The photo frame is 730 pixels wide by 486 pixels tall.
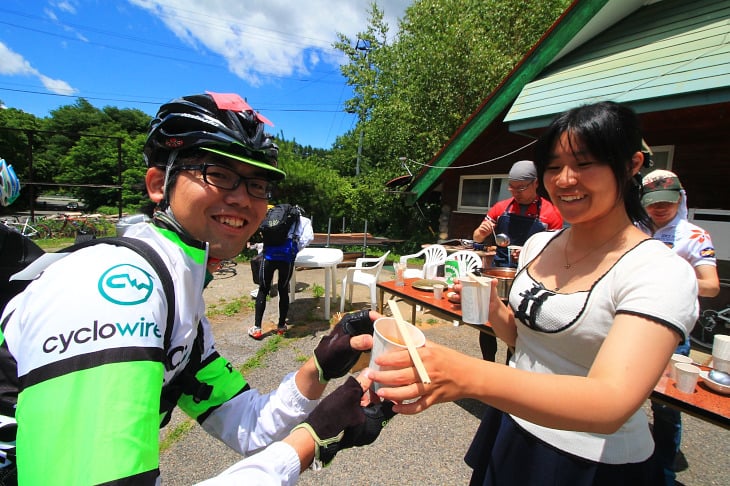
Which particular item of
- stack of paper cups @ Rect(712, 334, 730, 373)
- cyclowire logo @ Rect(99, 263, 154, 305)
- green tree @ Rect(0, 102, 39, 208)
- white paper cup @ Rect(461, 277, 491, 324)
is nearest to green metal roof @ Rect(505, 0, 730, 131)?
stack of paper cups @ Rect(712, 334, 730, 373)

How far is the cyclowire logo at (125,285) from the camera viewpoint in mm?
800

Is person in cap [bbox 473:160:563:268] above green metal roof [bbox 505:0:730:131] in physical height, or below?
below

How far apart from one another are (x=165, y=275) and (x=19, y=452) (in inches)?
17.7

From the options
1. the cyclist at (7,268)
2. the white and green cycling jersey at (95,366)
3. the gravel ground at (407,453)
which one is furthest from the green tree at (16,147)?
the white and green cycling jersey at (95,366)

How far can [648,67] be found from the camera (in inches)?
219

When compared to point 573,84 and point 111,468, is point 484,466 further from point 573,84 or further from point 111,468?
point 573,84

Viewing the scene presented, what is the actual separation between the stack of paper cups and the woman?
1.28 metres

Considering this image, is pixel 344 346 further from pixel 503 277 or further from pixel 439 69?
pixel 439 69

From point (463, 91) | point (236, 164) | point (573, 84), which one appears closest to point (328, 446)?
point (236, 164)

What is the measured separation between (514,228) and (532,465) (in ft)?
10.0

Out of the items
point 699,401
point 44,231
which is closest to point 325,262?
point 699,401

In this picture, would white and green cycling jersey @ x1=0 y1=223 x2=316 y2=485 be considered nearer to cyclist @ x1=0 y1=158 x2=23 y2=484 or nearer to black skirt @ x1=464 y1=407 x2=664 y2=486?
cyclist @ x1=0 y1=158 x2=23 y2=484

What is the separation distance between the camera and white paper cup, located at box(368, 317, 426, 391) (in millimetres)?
956

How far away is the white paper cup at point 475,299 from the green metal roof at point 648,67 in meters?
5.24
